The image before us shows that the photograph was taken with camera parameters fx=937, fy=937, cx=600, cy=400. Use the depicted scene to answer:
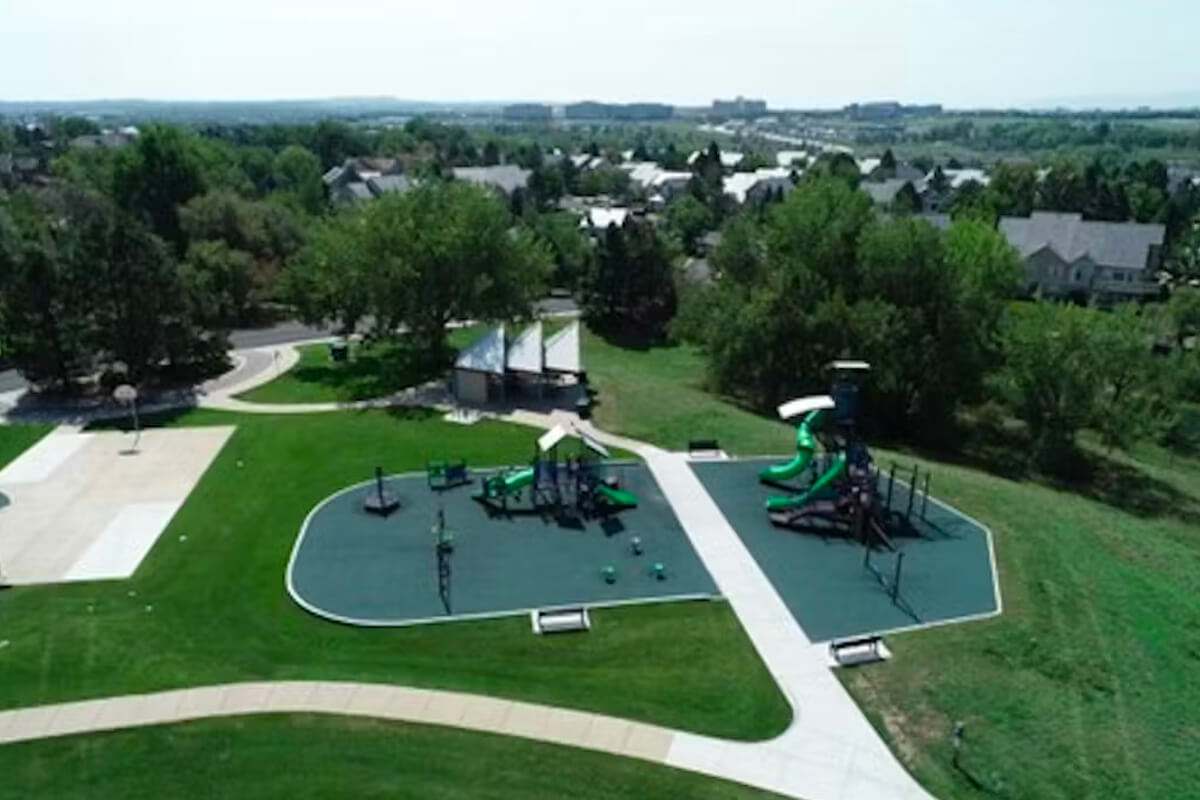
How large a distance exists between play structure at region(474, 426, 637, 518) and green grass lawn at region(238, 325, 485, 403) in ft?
46.2

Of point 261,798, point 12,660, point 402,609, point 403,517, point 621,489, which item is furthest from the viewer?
point 621,489

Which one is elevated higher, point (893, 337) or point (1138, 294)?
point (893, 337)

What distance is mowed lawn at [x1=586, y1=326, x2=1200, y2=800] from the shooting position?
59.8ft

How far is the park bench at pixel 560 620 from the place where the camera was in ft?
74.5

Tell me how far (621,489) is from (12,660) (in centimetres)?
1767

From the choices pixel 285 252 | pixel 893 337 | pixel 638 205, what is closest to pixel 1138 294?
pixel 893 337

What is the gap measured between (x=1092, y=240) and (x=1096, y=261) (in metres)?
1.97

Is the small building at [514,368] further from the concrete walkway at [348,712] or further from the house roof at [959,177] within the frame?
the house roof at [959,177]

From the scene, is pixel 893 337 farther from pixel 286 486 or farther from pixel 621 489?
pixel 286 486

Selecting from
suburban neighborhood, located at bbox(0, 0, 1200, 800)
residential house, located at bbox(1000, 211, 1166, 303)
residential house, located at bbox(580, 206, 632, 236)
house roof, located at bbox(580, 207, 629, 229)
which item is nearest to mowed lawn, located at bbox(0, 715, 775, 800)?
suburban neighborhood, located at bbox(0, 0, 1200, 800)

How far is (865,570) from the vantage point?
26281 mm

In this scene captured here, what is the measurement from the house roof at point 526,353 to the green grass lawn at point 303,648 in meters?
15.4

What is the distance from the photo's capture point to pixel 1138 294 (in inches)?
3088

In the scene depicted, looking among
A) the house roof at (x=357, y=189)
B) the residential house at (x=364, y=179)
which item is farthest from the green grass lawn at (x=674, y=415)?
the house roof at (x=357, y=189)
